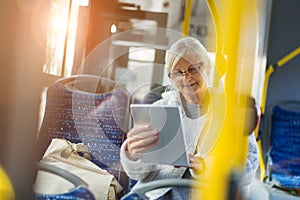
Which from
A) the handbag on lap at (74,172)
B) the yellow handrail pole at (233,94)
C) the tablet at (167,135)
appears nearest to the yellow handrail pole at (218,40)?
the yellow handrail pole at (233,94)

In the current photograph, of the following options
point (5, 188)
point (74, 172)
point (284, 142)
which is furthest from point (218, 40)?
point (284, 142)

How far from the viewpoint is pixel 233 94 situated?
0.97 m

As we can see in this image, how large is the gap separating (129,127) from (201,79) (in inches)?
11.2

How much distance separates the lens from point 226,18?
0.95 metres

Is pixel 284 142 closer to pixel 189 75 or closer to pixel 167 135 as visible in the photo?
pixel 189 75

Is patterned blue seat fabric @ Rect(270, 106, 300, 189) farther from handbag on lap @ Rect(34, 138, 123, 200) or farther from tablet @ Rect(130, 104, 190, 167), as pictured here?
tablet @ Rect(130, 104, 190, 167)

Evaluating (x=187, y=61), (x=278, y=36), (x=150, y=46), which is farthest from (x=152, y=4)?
(x=278, y=36)

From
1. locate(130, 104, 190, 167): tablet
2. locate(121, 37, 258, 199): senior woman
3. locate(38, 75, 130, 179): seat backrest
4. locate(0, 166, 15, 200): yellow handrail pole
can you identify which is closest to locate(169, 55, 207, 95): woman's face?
locate(121, 37, 258, 199): senior woman

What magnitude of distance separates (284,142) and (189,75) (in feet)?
8.15

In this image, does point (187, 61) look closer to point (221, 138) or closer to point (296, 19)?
point (221, 138)

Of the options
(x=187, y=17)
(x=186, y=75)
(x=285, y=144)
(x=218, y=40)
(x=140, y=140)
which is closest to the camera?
(x=218, y=40)

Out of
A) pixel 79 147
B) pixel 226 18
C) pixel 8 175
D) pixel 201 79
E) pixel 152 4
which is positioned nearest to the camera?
pixel 226 18

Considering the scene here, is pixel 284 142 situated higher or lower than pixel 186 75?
lower

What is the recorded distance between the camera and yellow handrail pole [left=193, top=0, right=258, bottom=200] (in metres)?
0.93
